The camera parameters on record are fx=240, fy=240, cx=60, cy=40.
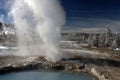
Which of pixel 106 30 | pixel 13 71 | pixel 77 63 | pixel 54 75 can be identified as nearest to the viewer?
pixel 54 75

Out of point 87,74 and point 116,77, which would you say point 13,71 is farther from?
point 116,77

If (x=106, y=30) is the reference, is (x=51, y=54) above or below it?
below

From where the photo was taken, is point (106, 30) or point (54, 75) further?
point (106, 30)

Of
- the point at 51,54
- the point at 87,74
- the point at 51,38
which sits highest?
the point at 51,38

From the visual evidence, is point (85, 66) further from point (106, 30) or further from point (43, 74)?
point (106, 30)

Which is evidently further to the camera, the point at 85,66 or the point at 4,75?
the point at 85,66

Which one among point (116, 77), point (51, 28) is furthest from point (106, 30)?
point (116, 77)

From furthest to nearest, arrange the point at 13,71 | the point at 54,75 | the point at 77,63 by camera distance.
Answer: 1. the point at 77,63
2. the point at 13,71
3. the point at 54,75

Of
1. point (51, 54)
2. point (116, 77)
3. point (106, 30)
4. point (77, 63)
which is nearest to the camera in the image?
point (116, 77)

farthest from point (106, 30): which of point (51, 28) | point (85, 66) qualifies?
point (85, 66)
